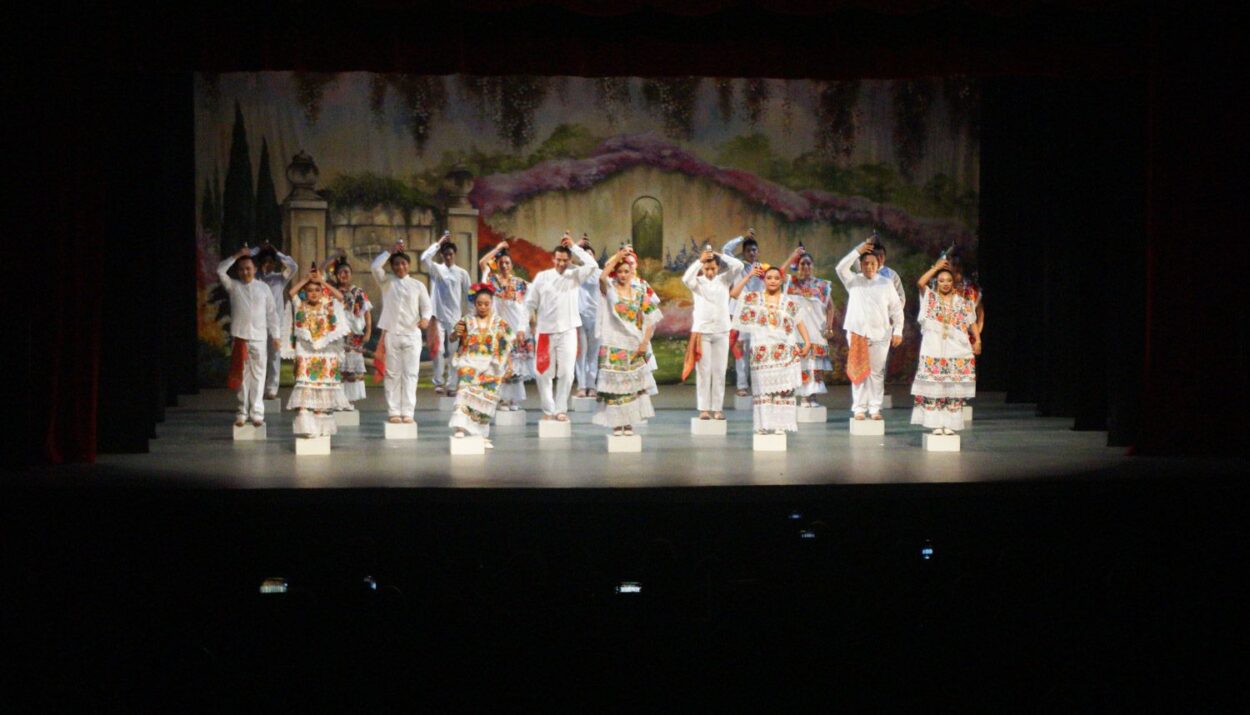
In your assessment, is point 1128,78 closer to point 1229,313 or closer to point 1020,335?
point 1229,313

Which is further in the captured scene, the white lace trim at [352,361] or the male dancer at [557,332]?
the white lace trim at [352,361]

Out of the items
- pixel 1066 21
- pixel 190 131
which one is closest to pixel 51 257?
pixel 190 131

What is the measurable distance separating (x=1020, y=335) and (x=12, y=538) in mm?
9625

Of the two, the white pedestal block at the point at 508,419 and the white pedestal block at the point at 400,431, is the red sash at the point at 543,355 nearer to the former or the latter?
the white pedestal block at the point at 508,419

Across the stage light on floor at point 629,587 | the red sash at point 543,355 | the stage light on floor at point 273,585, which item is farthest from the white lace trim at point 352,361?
the stage light on floor at point 629,587

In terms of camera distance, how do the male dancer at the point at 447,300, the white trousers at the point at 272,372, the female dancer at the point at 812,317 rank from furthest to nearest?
1. the white trousers at the point at 272,372
2. the male dancer at the point at 447,300
3. the female dancer at the point at 812,317

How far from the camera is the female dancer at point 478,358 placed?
9.30 metres

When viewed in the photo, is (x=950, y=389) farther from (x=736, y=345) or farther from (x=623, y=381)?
(x=736, y=345)

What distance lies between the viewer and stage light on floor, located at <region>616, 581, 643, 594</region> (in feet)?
14.7

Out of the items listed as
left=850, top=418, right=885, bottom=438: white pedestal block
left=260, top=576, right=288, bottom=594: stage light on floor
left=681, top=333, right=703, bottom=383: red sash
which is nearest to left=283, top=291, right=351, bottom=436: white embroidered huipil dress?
left=681, top=333, right=703, bottom=383: red sash

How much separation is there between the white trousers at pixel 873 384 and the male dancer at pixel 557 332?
217 cm

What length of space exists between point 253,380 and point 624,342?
2851 millimetres

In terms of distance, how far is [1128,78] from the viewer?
361 inches

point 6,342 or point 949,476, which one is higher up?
point 6,342
